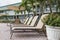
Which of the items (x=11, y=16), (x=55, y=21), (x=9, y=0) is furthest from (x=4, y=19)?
(x=55, y=21)

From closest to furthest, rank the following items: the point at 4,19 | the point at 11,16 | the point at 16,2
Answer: the point at 4,19 → the point at 11,16 → the point at 16,2

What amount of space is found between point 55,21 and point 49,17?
399 millimetres

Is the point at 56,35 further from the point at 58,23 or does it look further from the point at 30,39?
the point at 30,39

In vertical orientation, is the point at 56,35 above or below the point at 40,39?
above

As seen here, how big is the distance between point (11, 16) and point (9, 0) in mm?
6136

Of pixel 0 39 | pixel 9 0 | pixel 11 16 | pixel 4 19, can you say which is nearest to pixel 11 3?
pixel 9 0

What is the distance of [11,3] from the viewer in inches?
1211

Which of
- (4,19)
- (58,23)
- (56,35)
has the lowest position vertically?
(4,19)

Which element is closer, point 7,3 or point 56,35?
point 56,35

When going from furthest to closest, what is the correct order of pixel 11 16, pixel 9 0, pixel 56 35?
pixel 9 0
pixel 11 16
pixel 56 35

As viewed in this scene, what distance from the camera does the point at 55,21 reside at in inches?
234

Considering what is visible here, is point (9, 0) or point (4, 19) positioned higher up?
point (9, 0)

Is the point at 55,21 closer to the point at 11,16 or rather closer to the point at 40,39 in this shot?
the point at 40,39

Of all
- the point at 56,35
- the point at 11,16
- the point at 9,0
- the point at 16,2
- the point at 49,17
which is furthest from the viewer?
the point at 9,0
